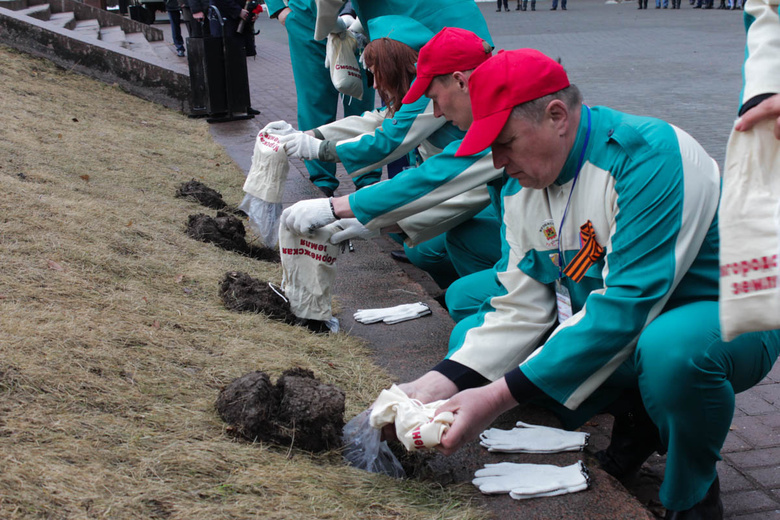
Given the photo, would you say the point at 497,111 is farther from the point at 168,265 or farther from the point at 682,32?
the point at 682,32

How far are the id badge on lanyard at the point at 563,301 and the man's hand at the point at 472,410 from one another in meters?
0.37

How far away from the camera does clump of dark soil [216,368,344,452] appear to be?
2342 mm

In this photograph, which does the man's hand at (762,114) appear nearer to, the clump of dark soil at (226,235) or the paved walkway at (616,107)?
the paved walkway at (616,107)

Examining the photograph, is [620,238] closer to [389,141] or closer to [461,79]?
[461,79]

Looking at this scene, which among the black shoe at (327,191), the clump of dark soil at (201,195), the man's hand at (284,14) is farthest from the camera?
the man's hand at (284,14)

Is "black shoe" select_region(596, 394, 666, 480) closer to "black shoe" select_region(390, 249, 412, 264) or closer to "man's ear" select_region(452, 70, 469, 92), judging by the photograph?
"man's ear" select_region(452, 70, 469, 92)

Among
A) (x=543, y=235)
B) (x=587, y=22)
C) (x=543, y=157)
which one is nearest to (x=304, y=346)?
(x=543, y=235)

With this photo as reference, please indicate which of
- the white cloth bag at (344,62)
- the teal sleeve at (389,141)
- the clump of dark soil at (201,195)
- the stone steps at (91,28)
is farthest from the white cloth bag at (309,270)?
the stone steps at (91,28)

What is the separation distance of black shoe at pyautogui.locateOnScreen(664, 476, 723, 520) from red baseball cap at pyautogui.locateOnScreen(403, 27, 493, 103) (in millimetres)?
1729

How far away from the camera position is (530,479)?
90.0 inches

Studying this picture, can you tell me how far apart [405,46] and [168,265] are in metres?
1.55

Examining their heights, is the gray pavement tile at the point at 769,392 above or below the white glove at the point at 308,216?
below

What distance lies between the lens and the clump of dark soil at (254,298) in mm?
3420

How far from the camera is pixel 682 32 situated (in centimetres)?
1706
